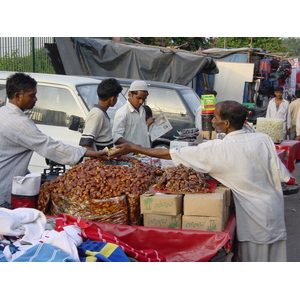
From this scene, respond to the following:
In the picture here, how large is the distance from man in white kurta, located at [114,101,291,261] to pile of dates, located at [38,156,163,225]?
42 centimetres

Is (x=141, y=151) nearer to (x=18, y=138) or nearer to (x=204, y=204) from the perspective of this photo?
(x=204, y=204)

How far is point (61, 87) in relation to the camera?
6.11 metres

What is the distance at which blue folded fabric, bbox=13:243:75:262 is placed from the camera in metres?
2.21

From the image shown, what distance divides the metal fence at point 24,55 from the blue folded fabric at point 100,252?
9250 mm

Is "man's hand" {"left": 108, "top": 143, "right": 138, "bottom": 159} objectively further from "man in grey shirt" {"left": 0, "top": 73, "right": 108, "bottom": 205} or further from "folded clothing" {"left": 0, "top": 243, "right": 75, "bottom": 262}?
"folded clothing" {"left": 0, "top": 243, "right": 75, "bottom": 262}

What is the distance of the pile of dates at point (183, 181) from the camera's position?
2990 mm

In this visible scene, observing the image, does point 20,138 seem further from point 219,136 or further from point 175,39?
point 175,39

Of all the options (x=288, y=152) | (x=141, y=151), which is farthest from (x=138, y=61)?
(x=141, y=151)

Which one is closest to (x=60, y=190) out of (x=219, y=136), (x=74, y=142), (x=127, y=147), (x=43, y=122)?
(x=127, y=147)

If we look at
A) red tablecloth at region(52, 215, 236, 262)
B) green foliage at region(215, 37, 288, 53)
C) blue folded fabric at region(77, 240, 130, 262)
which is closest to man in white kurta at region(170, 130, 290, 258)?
red tablecloth at region(52, 215, 236, 262)

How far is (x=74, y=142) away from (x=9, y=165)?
255cm

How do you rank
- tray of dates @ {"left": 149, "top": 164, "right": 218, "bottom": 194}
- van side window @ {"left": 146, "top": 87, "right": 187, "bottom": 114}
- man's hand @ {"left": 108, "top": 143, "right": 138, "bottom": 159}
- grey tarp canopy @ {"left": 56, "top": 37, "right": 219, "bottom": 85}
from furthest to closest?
grey tarp canopy @ {"left": 56, "top": 37, "right": 219, "bottom": 85}, van side window @ {"left": 146, "top": 87, "right": 187, "bottom": 114}, man's hand @ {"left": 108, "top": 143, "right": 138, "bottom": 159}, tray of dates @ {"left": 149, "top": 164, "right": 218, "bottom": 194}

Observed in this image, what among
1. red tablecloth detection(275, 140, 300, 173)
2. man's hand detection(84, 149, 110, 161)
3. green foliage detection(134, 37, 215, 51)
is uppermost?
green foliage detection(134, 37, 215, 51)

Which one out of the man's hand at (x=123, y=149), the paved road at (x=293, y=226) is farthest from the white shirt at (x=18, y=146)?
the paved road at (x=293, y=226)
